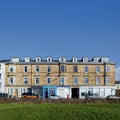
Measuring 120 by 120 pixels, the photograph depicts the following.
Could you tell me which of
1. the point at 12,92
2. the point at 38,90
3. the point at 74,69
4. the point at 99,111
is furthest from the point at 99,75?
the point at 99,111

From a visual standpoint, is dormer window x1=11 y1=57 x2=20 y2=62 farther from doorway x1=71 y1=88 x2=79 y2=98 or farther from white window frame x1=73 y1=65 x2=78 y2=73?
doorway x1=71 y1=88 x2=79 y2=98

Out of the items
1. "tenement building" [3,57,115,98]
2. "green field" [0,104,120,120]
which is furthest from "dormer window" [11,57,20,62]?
"green field" [0,104,120,120]

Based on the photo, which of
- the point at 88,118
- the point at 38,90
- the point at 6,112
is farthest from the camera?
the point at 38,90

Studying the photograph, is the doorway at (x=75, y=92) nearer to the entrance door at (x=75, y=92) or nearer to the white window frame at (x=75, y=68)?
the entrance door at (x=75, y=92)

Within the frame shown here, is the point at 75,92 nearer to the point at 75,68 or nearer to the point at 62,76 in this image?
the point at 62,76

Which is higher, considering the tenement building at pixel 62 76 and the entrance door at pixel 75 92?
the tenement building at pixel 62 76

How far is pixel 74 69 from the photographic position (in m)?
98.1

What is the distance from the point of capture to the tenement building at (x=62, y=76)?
96750 millimetres

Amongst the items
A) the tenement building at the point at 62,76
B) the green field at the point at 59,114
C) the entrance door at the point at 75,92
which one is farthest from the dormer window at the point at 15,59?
the green field at the point at 59,114

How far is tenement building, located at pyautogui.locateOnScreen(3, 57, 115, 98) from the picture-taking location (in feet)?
317

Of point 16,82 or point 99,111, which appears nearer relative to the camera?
point 99,111

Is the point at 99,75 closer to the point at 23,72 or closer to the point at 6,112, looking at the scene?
the point at 23,72

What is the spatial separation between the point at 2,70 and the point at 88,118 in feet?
234

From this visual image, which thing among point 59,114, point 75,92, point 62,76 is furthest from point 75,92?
point 59,114
